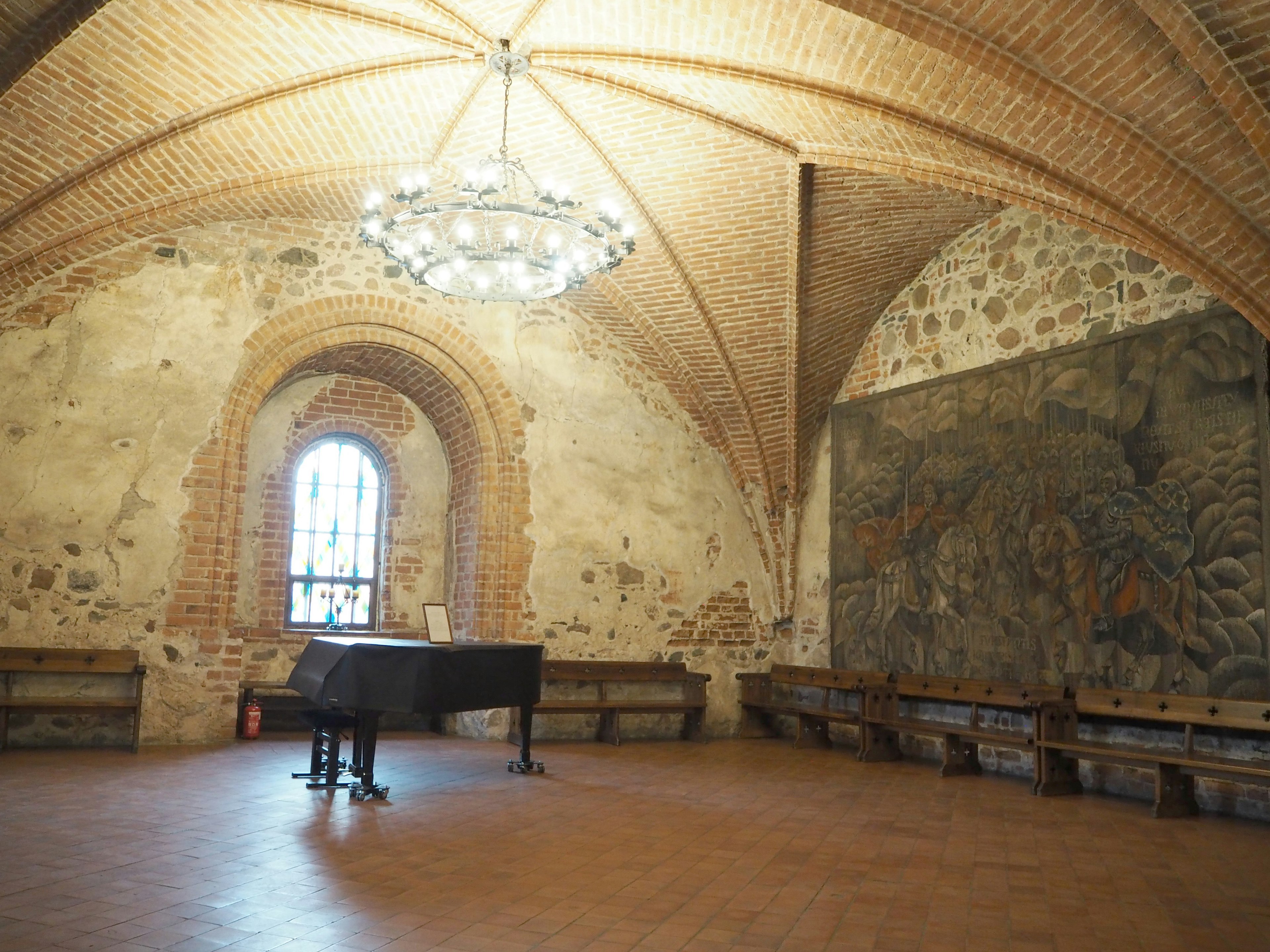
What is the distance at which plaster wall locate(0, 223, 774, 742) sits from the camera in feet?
31.6

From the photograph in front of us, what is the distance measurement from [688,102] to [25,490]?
6.91m

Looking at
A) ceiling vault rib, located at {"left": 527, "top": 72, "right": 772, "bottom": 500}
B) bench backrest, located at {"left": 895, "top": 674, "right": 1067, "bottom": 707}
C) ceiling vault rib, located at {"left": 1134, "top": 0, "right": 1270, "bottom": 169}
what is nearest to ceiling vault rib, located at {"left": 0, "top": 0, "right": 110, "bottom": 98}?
ceiling vault rib, located at {"left": 527, "top": 72, "right": 772, "bottom": 500}

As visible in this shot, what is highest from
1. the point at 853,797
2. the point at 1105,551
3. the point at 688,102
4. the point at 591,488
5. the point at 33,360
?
the point at 688,102

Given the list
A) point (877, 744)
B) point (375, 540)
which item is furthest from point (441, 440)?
point (877, 744)

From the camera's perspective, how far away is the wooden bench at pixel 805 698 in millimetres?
10812

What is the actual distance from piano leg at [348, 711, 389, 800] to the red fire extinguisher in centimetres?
271

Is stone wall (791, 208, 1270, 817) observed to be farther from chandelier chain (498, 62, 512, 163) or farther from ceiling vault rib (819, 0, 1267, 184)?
chandelier chain (498, 62, 512, 163)

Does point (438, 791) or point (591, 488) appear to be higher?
point (591, 488)

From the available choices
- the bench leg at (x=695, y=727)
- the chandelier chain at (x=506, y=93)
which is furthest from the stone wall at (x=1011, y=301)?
the chandelier chain at (x=506, y=93)

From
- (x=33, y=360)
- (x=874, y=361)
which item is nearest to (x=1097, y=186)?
(x=874, y=361)

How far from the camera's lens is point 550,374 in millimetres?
12062

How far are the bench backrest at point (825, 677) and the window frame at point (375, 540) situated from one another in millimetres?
4744

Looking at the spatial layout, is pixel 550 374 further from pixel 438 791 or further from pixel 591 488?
pixel 438 791

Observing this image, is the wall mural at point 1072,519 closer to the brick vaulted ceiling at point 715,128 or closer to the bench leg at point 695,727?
the brick vaulted ceiling at point 715,128
